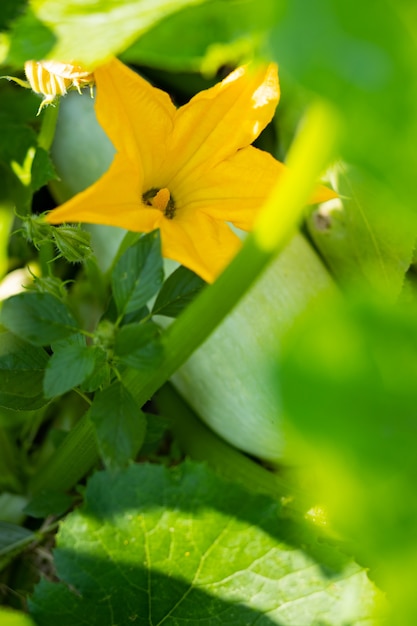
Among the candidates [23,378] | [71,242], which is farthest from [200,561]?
[71,242]

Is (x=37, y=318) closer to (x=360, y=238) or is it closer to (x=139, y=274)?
(x=139, y=274)

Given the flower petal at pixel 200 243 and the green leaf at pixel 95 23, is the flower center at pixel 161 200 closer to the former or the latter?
the flower petal at pixel 200 243

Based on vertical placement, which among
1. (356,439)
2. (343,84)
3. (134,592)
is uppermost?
(343,84)

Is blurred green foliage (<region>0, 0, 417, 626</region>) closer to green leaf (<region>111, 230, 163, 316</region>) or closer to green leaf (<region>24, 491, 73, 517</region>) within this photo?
green leaf (<region>111, 230, 163, 316</region>)

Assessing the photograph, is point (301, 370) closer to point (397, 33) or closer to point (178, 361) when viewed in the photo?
point (397, 33)

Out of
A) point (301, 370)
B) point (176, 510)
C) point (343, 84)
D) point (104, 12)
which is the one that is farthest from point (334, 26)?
point (176, 510)

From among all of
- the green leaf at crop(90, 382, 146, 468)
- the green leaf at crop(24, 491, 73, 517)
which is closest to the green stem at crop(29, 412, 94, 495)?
the green leaf at crop(24, 491, 73, 517)

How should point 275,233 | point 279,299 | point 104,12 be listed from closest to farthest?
1. point 275,233
2. point 104,12
3. point 279,299
